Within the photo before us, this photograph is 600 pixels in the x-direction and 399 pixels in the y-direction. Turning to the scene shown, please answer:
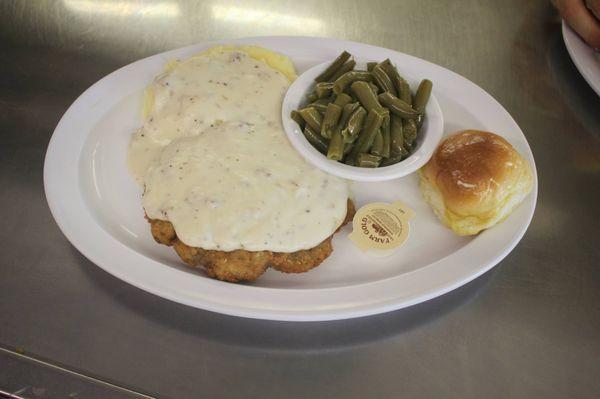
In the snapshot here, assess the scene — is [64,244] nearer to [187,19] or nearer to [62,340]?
[62,340]

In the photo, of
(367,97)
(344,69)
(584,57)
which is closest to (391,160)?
(367,97)

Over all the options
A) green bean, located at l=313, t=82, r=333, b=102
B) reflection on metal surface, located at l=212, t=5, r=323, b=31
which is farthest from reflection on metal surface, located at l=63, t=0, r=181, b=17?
green bean, located at l=313, t=82, r=333, b=102

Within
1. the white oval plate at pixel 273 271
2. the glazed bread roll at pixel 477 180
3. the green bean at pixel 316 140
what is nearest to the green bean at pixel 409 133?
the glazed bread roll at pixel 477 180

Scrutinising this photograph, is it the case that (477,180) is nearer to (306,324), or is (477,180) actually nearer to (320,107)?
(320,107)

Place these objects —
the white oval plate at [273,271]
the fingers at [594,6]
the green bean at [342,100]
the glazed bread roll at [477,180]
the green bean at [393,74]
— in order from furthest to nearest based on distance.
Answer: the fingers at [594,6], the green bean at [393,74], the green bean at [342,100], the glazed bread roll at [477,180], the white oval plate at [273,271]

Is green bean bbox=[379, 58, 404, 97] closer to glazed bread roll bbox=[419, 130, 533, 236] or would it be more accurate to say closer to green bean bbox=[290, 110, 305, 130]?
glazed bread roll bbox=[419, 130, 533, 236]

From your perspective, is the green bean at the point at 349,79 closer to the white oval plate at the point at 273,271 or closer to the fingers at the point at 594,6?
the white oval plate at the point at 273,271
